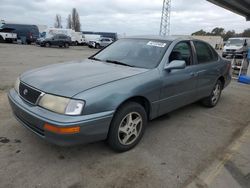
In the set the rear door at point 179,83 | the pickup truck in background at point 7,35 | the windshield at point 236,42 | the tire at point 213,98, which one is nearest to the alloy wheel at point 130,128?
the rear door at point 179,83

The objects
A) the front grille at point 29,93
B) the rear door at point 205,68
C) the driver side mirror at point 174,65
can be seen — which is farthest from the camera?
the rear door at point 205,68

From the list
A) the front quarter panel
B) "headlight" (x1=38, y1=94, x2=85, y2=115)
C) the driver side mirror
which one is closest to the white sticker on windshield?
the driver side mirror

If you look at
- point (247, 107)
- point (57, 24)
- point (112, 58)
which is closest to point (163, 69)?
point (112, 58)

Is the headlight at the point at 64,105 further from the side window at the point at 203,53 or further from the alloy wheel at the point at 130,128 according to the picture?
the side window at the point at 203,53

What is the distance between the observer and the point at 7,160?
289 centimetres

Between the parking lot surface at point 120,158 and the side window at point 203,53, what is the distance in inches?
50.1

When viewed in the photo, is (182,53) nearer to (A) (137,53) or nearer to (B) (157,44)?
(B) (157,44)

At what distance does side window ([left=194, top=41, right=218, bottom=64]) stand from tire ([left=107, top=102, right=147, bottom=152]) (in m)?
1.99

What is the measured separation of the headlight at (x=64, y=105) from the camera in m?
2.58

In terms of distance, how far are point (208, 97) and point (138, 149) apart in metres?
2.56

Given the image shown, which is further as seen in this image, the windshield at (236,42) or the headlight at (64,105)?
the windshield at (236,42)

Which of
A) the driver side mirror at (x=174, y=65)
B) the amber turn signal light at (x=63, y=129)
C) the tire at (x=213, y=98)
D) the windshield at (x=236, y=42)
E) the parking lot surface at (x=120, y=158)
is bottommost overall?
the parking lot surface at (x=120, y=158)

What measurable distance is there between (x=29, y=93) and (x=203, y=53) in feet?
11.3

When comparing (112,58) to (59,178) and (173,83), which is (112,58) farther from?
(59,178)
